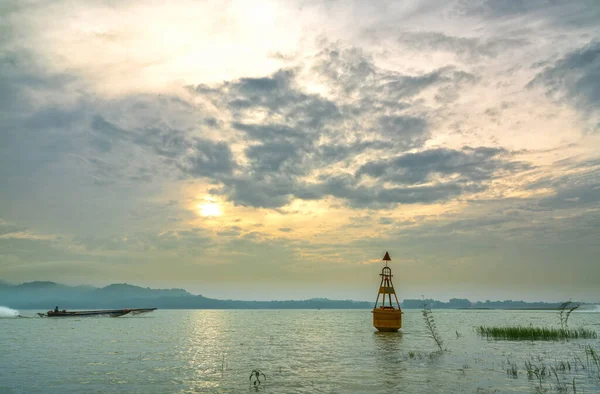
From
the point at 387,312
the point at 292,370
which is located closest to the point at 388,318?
the point at 387,312

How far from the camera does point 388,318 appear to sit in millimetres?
67562

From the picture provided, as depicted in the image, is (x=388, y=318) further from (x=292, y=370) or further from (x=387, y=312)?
(x=292, y=370)

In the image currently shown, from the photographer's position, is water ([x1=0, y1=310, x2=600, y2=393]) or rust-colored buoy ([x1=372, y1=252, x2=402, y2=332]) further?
rust-colored buoy ([x1=372, y1=252, x2=402, y2=332])

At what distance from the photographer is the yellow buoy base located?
6697 centimetres

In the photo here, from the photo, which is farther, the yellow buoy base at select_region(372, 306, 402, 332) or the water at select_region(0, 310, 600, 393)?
the yellow buoy base at select_region(372, 306, 402, 332)

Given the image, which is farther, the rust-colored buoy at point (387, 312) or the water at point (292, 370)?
the rust-colored buoy at point (387, 312)

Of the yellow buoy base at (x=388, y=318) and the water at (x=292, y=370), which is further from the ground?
the yellow buoy base at (x=388, y=318)

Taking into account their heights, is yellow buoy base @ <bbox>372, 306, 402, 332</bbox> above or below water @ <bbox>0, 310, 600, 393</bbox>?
above

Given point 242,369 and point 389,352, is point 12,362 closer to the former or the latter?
point 242,369

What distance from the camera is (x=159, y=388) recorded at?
28.2 metres

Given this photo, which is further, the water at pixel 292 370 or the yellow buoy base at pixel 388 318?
the yellow buoy base at pixel 388 318

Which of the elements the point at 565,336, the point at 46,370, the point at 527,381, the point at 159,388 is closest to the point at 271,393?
the point at 159,388

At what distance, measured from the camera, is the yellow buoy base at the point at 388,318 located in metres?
67.0

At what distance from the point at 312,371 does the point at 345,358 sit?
9344 millimetres
